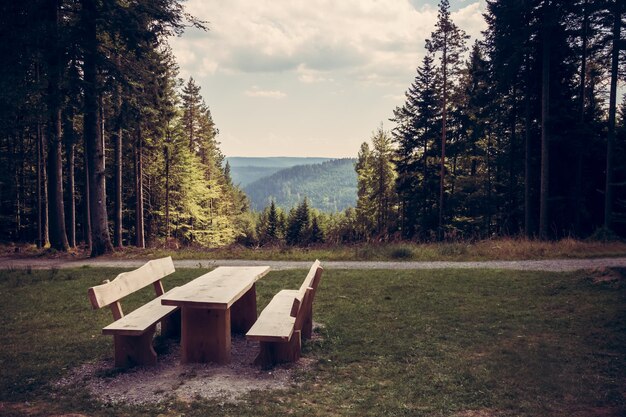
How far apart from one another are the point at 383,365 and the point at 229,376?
1873 millimetres

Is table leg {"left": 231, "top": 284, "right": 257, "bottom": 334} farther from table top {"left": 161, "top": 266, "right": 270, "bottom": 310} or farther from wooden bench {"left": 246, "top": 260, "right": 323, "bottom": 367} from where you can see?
wooden bench {"left": 246, "top": 260, "right": 323, "bottom": 367}

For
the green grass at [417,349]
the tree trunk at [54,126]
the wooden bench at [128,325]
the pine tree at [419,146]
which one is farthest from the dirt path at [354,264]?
the pine tree at [419,146]

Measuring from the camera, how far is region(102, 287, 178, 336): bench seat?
5120 mm

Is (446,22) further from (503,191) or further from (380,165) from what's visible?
(380,165)

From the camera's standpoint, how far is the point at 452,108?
31344mm

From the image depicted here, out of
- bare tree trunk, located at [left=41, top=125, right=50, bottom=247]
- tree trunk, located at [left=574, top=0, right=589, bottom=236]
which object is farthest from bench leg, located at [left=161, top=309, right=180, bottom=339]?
tree trunk, located at [left=574, top=0, right=589, bottom=236]

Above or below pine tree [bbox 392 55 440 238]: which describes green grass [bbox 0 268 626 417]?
below

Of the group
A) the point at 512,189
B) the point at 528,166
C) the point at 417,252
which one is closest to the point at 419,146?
the point at 512,189

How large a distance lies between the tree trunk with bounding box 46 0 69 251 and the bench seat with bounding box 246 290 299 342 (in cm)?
1175

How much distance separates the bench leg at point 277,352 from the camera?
545 centimetres

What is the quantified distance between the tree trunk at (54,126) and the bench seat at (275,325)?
1175 centimetres

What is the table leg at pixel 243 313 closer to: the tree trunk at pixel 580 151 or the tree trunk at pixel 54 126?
the tree trunk at pixel 54 126

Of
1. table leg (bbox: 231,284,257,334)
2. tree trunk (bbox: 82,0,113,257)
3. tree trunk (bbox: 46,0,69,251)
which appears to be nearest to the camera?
table leg (bbox: 231,284,257,334)

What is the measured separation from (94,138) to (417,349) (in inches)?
539
